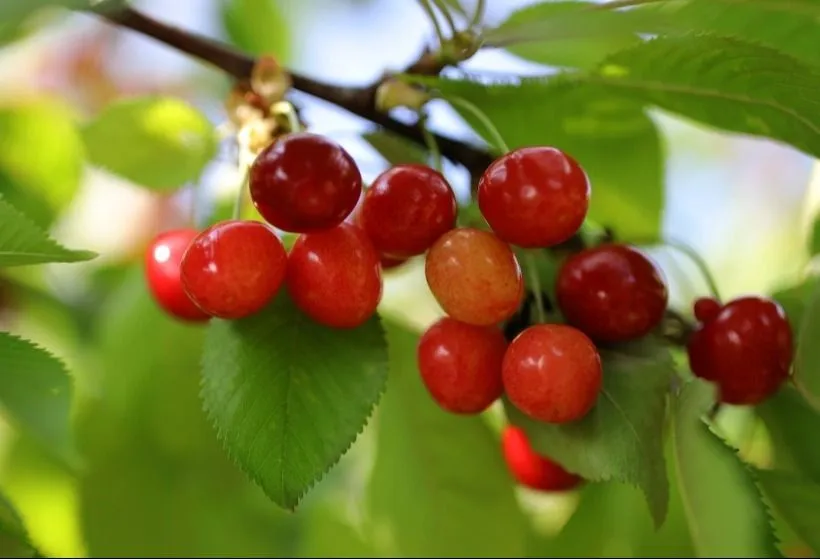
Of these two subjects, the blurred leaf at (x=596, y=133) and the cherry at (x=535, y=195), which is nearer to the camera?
the cherry at (x=535, y=195)

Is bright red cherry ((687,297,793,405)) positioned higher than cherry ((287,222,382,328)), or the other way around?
cherry ((287,222,382,328))

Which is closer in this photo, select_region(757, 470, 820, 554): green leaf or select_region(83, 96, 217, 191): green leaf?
select_region(757, 470, 820, 554): green leaf

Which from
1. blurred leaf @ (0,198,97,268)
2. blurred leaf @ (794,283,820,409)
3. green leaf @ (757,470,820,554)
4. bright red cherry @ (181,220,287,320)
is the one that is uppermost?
blurred leaf @ (0,198,97,268)

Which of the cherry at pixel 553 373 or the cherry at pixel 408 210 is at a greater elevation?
the cherry at pixel 408 210

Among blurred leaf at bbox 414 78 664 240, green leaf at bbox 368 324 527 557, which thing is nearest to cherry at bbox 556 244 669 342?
blurred leaf at bbox 414 78 664 240

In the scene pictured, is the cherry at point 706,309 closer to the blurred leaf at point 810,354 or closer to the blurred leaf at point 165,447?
the blurred leaf at point 810,354

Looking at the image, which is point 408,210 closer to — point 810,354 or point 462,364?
point 462,364

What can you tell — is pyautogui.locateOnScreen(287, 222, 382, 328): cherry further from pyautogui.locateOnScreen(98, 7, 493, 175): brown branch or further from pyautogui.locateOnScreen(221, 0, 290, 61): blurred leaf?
pyautogui.locateOnScreen(221, 0, 290, 61): blurred leaf

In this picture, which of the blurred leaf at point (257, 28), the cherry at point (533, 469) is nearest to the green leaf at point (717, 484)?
the cherry at point (533, 469)

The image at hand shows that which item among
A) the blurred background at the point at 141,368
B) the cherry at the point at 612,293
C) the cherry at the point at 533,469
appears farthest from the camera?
the blurred background at the point at 141,368
